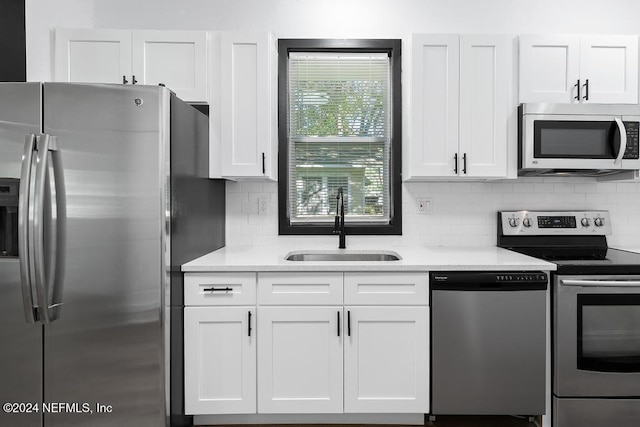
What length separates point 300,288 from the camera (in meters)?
2.10

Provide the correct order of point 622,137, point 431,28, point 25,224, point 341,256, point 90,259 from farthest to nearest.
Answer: point 431,28 → point 341,256 → point 622,137 → point 90,259 → point 25,224

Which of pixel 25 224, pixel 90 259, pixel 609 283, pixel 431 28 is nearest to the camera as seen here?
pixel 25 224

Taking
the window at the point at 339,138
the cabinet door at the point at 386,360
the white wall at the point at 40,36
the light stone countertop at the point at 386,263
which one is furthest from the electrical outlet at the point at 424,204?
the white wall at the point at 40,36

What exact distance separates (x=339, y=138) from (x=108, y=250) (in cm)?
169

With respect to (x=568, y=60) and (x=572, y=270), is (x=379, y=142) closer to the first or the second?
(x=568, y=60)

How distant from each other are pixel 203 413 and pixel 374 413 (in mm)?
918

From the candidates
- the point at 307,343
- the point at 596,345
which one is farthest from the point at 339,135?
the point at 596,345

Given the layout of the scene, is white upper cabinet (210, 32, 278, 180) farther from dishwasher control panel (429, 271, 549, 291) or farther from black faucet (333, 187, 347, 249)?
dishwasher control panel (429, 271, 549, 291)

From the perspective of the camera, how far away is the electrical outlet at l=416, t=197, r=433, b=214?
2.85 metres

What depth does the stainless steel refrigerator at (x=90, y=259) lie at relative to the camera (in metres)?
1.76

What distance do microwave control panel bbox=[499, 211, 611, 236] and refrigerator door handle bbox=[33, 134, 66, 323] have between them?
8.58 feet

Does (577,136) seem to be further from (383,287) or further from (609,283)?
(383,287)

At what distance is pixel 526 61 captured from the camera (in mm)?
2438

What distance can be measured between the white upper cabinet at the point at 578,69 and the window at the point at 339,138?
2.74 feet
